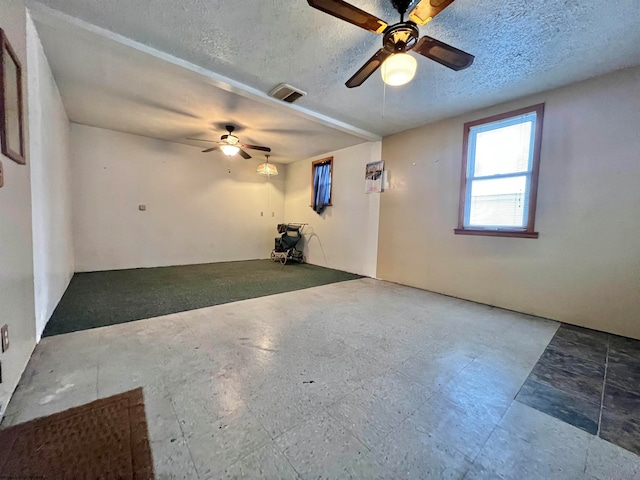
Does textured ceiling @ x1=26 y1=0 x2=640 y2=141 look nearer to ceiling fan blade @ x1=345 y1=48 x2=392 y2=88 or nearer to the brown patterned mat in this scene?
ceiling fan blade @ x1=345 y1=48 x2=392 y2=88

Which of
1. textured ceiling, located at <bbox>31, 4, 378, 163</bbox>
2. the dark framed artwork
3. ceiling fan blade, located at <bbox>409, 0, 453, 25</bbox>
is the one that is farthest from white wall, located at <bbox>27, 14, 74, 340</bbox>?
ceiling fan blade, located at <bbox>409, 0, 453, 25</bbox>

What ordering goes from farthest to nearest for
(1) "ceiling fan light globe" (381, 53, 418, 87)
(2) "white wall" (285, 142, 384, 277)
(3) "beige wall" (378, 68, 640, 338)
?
(2) "white wall" (285, 142, 384, 277), (3) "beige wall" (378, 68, 640, 338), (1) "ceiling fan light globe" (381, 53, 418, 87)

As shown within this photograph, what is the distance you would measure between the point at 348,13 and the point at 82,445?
2.72 metres

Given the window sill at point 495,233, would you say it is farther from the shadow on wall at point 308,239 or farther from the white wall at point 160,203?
the white wall at point 160,203

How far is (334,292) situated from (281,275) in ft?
4.83

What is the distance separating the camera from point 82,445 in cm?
115

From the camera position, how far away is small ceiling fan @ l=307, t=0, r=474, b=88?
1586 millimetres

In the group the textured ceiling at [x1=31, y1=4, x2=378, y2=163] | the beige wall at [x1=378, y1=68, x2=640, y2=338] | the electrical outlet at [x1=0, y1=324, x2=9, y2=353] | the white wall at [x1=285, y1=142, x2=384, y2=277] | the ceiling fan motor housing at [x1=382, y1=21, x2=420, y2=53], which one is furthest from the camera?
the white wall at [x1=285, y1=142, x2=384, y2=277]

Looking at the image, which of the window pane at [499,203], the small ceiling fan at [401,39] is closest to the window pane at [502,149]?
the window pane at [499,203]

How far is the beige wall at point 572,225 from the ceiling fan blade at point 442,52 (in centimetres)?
187

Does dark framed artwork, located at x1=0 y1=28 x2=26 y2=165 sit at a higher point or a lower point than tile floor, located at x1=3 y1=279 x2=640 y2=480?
higher

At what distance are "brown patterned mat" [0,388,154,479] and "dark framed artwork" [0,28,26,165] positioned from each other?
1.48 metres

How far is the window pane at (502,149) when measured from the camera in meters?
3.24

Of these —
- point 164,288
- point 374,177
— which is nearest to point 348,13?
point 374,177
